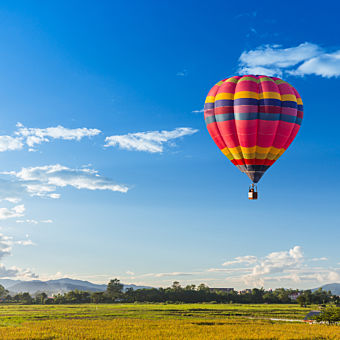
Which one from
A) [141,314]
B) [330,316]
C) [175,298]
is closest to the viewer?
[330,316]

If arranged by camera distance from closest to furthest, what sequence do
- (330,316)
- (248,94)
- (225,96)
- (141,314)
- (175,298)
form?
(248,94) < (225,96) < (330,316) < (141,314) < (175,298)

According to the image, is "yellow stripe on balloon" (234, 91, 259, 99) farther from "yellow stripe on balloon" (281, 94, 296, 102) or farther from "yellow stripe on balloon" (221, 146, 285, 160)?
"yellow stripe on balloon" (221, 146, 285, 160)

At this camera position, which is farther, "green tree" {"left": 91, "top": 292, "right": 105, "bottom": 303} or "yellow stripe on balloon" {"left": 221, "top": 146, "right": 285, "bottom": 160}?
"green tree" {"left": 91, "top": 292, "right": 105, "bottom": 303}

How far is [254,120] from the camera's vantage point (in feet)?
123

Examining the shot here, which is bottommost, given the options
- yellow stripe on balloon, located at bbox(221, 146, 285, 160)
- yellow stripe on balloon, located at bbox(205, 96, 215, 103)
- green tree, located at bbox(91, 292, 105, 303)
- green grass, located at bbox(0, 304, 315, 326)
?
green grass, located at bbox(0, 304, 315, 326)

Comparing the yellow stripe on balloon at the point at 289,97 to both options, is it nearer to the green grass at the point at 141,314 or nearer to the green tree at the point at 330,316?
the green tree at the point at 330,316

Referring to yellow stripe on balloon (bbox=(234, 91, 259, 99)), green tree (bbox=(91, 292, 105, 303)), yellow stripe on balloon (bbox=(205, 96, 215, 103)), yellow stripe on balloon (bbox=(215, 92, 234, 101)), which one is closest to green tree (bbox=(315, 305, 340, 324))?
yellow stripe on balloon (bbox=(234, 91, 259, 99))

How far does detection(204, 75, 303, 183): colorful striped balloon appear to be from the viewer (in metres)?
37.7

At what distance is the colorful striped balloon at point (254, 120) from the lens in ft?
124

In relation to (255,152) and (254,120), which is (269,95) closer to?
(254,120)

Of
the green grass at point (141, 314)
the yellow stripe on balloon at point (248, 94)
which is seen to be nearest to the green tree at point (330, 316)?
the green grass at point (141, 314)

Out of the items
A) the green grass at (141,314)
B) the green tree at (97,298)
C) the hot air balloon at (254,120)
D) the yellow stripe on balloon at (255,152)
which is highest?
the hot air balloon at (254,120)

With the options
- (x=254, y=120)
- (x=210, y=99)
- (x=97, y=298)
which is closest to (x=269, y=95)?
(x=254, y=120)

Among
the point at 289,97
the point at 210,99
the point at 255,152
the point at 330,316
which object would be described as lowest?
the point at 330,316
